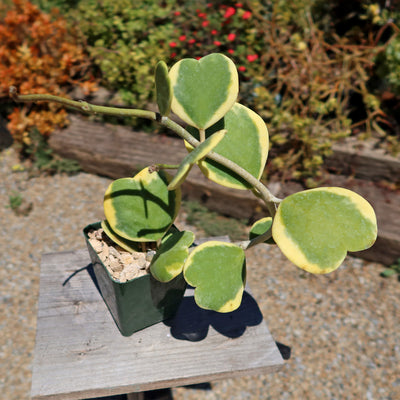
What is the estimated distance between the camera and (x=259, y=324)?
112cm

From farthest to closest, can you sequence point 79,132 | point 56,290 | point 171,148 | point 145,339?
point 79,132 → point 171,148 → point 56,290 → point 145,339

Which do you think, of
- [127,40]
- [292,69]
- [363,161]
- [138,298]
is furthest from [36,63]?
[138,298]

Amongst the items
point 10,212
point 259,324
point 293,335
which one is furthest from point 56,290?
point 10,212

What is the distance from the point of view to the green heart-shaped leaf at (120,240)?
35.9 inches

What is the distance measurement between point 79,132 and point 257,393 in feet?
8.06

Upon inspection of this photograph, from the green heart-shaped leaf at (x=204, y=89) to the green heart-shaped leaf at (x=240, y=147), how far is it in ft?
0.25

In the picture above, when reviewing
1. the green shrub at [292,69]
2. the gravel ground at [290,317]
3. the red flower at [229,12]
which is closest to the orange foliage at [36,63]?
the gravel ground at [290,317]

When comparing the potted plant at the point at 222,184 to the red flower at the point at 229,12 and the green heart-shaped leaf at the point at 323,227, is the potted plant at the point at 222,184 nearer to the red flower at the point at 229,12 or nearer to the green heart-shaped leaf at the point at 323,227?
the green heart-shaped leaf at the point at 323,227

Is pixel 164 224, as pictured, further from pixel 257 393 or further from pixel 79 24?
pixel 79 24

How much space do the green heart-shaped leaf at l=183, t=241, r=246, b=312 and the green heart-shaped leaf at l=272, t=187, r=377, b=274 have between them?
0.16m

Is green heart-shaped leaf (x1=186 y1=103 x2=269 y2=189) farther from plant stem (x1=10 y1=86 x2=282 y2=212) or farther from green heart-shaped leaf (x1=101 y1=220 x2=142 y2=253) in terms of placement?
green heart-shaped leaf (x1=101 y1=220 x2=142 y2=253)

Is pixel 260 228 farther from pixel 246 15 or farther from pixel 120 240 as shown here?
pixel 246 15

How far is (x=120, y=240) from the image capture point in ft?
3.02

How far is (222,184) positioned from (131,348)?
0.56 meters
